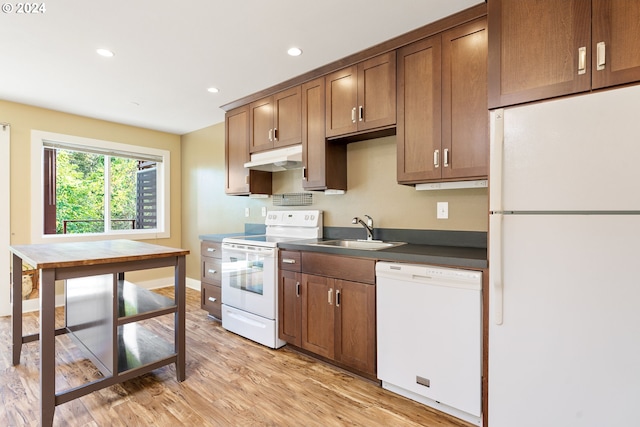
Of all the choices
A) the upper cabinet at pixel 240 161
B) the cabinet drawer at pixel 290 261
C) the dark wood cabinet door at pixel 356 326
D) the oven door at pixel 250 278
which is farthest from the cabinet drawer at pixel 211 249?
the dark wood cabinet door at pixel 356 326

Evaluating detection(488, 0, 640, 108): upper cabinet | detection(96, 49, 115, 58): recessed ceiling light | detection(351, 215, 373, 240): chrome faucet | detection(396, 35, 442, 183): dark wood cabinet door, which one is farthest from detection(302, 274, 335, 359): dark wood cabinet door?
detection(96, 49, 115, 58): recessed ceiling light

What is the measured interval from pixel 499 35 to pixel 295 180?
91.1 inches

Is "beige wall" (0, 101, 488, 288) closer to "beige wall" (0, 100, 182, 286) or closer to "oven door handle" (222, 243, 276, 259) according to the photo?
"beige wall" (0, 100, 182, 286)

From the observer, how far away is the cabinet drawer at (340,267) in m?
2.13

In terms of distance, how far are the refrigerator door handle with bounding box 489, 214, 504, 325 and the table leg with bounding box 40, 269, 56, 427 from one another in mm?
2301

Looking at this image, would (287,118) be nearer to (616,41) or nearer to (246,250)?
(246,250)

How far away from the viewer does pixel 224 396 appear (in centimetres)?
204

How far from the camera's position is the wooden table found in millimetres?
1700

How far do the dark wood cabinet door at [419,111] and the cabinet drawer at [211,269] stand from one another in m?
2.14

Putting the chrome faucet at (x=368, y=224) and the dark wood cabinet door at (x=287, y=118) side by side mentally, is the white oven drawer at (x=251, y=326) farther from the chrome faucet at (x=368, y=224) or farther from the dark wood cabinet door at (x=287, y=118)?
the dark wood cabinet door at (x=287, y=118)

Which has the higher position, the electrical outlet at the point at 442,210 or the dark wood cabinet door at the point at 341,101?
the dark wood cabinet door at the point at 341,101

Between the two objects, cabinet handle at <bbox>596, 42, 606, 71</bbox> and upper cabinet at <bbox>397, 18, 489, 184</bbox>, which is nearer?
cabinet handle at <bbox>596, 42, 606, 71</bbox>

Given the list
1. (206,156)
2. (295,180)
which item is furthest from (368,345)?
(206,156)

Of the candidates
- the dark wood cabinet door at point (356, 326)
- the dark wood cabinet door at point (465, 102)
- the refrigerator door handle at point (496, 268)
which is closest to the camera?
the refrigerator door handle at point (496, 268)
